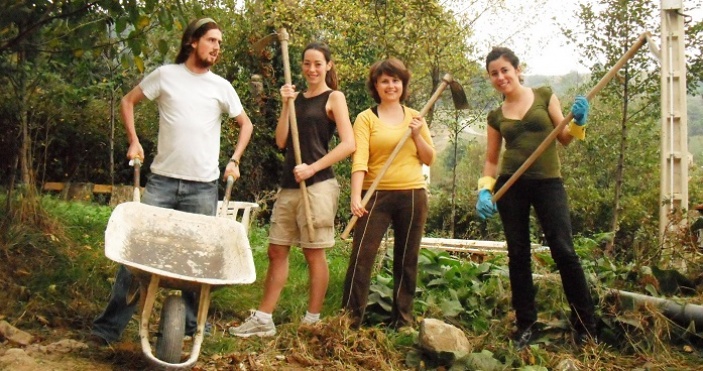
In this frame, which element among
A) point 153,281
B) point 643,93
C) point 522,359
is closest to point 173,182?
point 153,281

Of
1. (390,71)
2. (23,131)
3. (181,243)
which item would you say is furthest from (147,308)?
(23,131)

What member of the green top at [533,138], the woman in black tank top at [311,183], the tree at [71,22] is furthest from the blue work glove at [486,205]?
the tree at [71,22]

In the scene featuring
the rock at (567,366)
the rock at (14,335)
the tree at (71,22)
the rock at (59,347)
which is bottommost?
the rock at (567,366)

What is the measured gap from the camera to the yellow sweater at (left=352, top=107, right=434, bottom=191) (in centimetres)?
398

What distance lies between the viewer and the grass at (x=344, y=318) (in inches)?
144

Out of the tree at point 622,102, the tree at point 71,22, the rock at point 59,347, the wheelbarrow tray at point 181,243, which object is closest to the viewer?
the wheelbarrow tray at point 181,243

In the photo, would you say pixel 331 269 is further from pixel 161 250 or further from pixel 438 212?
pixel 438 212

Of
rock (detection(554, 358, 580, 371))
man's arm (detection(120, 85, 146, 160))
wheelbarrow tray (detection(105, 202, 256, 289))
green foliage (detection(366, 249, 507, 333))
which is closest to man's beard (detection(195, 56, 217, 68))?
man's arm (detection(120, 85, 146, 160))

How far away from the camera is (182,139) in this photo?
3686 millimetres

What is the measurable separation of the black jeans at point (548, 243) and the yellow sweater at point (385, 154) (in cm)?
45

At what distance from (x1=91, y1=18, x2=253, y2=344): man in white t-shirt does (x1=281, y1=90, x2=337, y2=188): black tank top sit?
331 millimetres

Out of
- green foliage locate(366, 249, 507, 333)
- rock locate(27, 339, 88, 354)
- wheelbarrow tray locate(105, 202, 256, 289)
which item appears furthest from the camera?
green foliage locate(366, 249, 507, 333)

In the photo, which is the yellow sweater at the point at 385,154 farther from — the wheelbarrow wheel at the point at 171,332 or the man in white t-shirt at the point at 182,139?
the wheelbarrow wheel at the point at 171,332

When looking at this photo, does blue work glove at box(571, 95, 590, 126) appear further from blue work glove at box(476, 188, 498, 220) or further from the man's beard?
the man's beard
